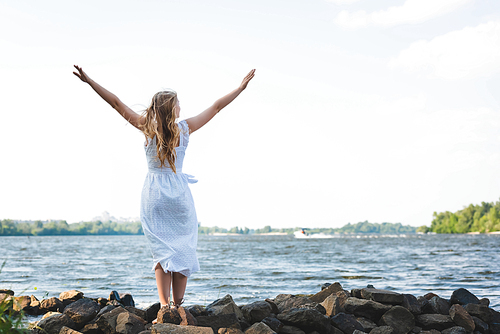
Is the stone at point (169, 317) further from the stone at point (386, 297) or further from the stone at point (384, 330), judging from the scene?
the stone at point (386, 297)

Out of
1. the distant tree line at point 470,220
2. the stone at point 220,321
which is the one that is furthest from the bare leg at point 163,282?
the distant tree line at point 470,220

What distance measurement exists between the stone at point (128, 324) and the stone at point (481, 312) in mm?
4204

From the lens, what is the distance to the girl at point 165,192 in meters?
4.40

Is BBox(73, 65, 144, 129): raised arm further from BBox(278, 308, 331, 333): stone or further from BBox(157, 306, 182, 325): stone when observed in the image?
BBox(278, 308, 331, 333): stone

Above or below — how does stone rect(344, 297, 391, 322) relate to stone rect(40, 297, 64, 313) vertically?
above

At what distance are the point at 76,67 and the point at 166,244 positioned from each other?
1.96 metres

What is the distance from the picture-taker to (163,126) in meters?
4.49

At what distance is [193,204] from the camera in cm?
459

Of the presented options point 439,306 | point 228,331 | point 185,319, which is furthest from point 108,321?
point 439,306

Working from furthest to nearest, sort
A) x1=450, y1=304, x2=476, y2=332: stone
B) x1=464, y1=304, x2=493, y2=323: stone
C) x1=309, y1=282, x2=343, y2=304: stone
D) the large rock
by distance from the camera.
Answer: x1=309, y1=282, x2=343, y2=304: stone < x1=464, y1=304, x2=493, y2=323: stone < the large rock < x1=450, y1=304, x2=476, y2=332: stone

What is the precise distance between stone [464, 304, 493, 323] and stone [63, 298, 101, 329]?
15.6 feet

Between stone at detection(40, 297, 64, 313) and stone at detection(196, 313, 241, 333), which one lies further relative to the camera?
stone at detection(40, 297, 64, 313)

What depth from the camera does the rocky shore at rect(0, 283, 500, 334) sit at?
4472 millimetres

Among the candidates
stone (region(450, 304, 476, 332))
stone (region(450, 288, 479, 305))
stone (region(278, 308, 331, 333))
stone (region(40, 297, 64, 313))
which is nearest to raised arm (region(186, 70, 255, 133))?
stone (region(278, 308, 331, 333))
